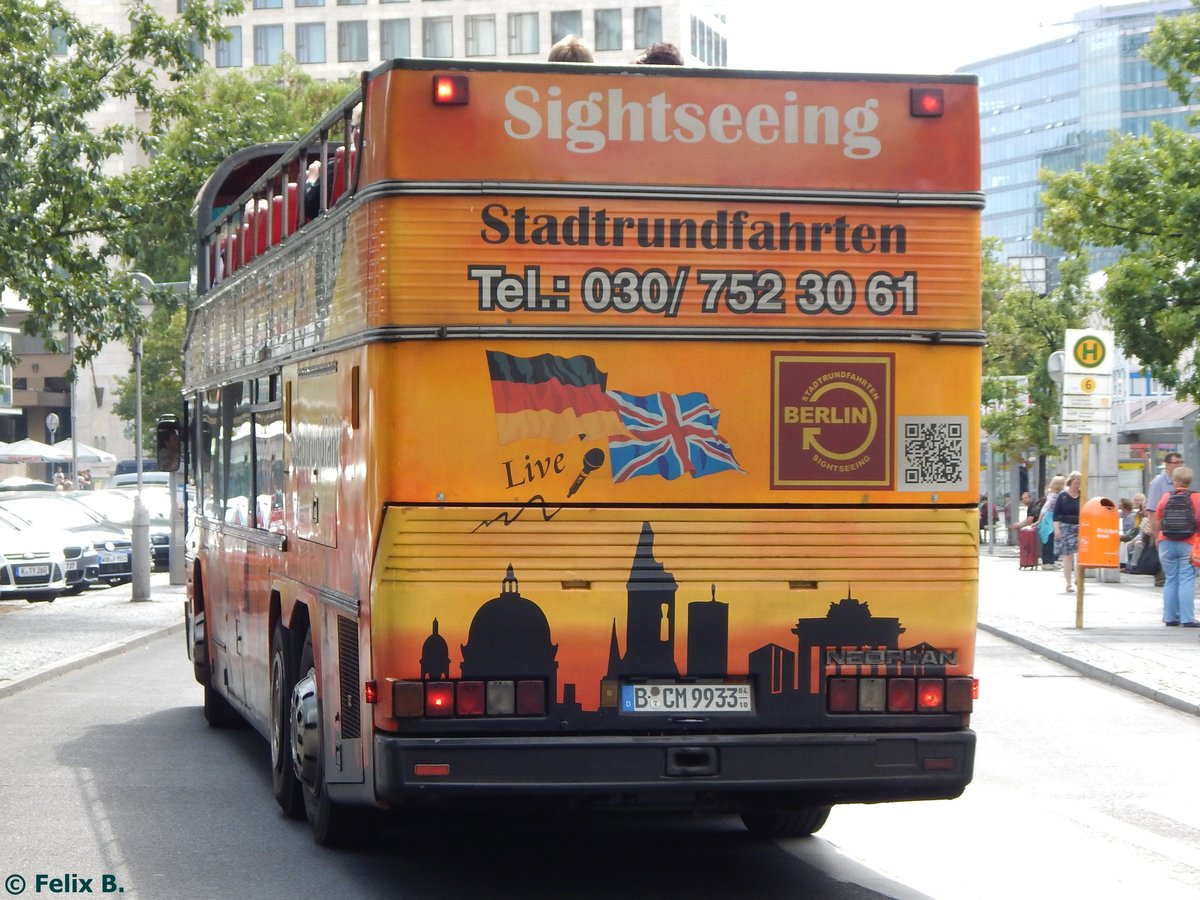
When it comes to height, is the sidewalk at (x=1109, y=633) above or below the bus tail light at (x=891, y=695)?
below

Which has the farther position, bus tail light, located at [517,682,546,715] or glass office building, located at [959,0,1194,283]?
glass office building, located at [959,0,1194,283]

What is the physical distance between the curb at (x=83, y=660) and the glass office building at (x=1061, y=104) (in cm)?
13249

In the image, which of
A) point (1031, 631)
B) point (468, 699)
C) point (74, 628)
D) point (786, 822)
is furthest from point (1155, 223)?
point (468, 699)

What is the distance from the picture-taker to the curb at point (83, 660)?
16719 millimetres

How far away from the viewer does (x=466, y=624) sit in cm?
736

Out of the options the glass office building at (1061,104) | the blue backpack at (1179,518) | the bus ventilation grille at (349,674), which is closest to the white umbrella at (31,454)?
the blue backpack at (1179,518)

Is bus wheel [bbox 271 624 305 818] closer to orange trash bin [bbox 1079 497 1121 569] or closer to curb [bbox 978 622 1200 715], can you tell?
curb [bbox 978 622 1200 715]

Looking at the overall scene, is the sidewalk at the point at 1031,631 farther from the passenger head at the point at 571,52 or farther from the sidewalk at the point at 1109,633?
the passenger head at the point at 571,52

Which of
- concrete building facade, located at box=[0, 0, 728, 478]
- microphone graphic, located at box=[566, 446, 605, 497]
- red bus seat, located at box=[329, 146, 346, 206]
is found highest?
concrete building facade, located at box=[0, 0, 728, 478]

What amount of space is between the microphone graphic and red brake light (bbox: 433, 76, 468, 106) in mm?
1365

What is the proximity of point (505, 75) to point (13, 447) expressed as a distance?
64504mm

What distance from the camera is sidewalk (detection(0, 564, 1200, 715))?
1745cm

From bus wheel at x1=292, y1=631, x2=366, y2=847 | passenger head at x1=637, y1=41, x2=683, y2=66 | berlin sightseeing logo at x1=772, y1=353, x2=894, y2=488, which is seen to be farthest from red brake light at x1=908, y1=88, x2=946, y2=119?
bus wheel at x1=292, y1=631, x2=366, y2=847

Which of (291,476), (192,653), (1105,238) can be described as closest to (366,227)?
(291,476)
